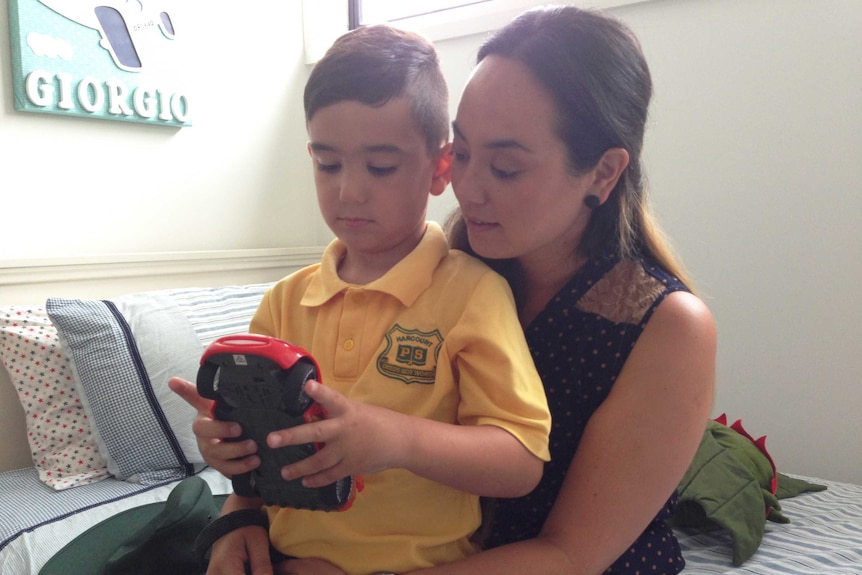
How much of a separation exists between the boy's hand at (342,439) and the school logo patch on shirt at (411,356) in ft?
0.43

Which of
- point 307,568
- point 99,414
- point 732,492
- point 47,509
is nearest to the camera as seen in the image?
point 307,568

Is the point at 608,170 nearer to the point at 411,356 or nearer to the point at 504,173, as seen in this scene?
the point at 504,173

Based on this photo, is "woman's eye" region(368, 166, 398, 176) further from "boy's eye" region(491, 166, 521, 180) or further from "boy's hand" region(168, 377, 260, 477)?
"boy's hand" region(168, 377, 260, 477)

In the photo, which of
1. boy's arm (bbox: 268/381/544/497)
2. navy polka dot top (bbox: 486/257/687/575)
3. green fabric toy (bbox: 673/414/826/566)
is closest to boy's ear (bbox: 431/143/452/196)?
navy polka dot top (bbox: 486/257/687/575)

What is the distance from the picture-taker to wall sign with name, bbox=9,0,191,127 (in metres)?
1.66

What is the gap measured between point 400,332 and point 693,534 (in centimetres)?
77

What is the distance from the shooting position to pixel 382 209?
842 mm

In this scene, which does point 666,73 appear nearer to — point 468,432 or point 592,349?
point 592,349

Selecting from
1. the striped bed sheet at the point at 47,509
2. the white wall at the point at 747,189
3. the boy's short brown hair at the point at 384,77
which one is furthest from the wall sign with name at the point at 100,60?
the boy's short brown hair at the point at 384,77

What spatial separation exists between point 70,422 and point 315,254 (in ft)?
3.53

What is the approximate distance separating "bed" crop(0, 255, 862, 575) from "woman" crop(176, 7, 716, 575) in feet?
1.58

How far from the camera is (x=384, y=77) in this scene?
2.73ft

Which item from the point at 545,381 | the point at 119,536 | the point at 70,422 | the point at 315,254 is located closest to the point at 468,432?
the point at 545,381

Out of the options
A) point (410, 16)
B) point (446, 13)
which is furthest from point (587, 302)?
point (410, 16)
